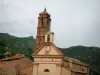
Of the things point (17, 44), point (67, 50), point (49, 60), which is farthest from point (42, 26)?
point (17, 44)

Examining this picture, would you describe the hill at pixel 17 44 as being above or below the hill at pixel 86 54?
above

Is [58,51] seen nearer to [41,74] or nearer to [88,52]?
[41,74]

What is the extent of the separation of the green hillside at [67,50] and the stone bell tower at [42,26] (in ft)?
101

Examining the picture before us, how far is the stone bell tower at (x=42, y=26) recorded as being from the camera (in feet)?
157

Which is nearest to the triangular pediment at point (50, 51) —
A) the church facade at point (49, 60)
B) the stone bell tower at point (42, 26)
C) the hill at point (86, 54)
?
the church facade at point (49, 60)

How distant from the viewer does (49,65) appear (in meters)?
38.2

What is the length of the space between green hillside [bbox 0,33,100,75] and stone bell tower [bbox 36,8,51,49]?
30810 millimetres

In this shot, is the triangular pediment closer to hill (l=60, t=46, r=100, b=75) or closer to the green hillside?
the green hillside

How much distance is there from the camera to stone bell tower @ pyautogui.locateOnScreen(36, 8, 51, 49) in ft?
157

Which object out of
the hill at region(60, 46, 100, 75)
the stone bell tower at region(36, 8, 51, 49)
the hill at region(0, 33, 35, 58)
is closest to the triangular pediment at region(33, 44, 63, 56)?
the stone bell tower at region(36, 8, 51, 49)

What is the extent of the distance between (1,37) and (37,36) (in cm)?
5643

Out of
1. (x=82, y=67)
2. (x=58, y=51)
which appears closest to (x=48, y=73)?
(x=58, y=51)

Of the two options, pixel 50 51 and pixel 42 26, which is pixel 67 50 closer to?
pixel 42 26

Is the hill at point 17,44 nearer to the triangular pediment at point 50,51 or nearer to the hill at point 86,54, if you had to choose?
the hill at point 86,54
